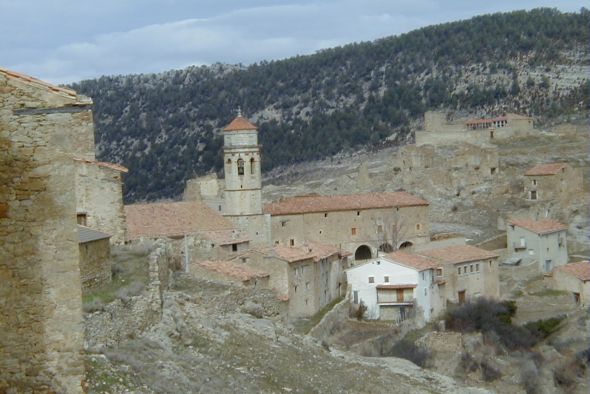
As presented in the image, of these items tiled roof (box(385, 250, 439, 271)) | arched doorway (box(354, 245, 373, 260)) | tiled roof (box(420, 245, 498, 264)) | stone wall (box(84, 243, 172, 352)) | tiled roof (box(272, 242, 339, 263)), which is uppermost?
stone wall (box(84, 243, 172, 352))

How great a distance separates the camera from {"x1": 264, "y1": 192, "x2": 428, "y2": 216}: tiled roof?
50375mm

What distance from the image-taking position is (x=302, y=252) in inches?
1507


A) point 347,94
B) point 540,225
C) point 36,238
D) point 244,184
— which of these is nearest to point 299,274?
point 244,184

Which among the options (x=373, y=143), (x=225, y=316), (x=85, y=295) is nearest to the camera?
Answer: (x=85, y=295)

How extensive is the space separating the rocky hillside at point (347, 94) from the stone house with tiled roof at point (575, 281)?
1980 inches

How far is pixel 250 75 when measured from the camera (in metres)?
138

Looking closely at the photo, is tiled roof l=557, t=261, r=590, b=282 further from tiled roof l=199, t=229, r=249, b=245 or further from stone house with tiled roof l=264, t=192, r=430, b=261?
tiled roof l=199, t=229, r=249, b=245

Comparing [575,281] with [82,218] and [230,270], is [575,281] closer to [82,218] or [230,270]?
[230,270]

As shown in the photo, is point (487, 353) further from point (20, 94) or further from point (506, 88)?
point (506, 88)

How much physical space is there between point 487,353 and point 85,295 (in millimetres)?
20335

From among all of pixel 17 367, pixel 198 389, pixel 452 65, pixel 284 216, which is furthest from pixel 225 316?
pixel 452 65

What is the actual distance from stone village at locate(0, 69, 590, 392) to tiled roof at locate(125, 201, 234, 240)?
7cm

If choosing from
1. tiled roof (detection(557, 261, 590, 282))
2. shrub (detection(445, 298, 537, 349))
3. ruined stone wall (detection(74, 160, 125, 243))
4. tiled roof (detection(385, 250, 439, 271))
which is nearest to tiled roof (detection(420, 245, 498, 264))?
tiled roof (detection(385, 250, 439, 271))

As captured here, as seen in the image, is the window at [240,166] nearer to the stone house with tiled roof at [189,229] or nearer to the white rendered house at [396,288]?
the stone house with tiled roof at [189,229]
